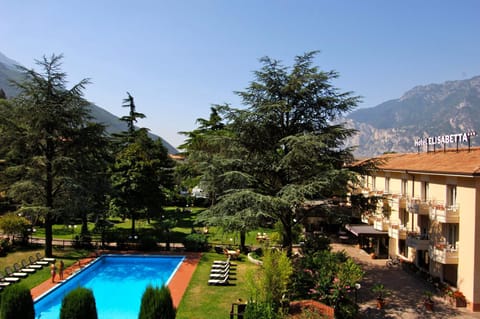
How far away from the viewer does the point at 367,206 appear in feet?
74.8

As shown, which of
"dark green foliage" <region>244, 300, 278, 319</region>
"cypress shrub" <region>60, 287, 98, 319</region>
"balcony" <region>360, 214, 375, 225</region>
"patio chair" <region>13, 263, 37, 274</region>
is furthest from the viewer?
"balcony" <region>360, 214, 375, 225</region>

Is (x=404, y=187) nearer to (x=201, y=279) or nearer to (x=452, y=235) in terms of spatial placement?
(x=452, y=235)

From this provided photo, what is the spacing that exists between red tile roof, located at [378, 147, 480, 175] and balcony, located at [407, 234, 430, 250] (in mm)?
4406

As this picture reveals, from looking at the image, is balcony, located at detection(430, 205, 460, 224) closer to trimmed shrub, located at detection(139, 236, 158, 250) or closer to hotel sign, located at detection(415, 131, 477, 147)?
hotel sign, located at detection(415, 131, 477, 147)

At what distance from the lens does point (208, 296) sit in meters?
19.3

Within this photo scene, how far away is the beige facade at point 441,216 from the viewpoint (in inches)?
724

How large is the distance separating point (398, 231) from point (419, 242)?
3.08 metres

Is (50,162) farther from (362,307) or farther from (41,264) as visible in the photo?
(362,307)

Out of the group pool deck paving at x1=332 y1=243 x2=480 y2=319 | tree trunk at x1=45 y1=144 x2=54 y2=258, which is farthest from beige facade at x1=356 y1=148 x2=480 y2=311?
tree trunk at x1=45 y1=144 x2=54 y2=258

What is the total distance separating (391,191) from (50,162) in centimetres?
2696

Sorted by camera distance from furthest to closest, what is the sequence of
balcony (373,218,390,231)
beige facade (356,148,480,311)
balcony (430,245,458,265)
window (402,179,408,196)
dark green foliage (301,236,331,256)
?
balcony (373,218,390,231)
window (402,179,408,196)
dark green foliage (301,236,331,256)
balcony (430,245,458,265)
beige facade (356,148,480,311)

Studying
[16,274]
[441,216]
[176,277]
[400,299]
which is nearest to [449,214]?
[441,216]

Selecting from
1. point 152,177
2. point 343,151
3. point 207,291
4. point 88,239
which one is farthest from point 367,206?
point 88,239

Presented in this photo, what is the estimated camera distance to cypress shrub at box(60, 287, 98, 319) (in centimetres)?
1272
